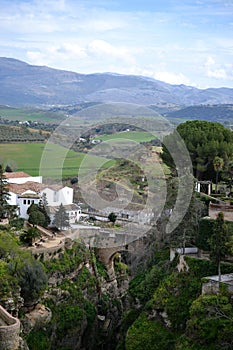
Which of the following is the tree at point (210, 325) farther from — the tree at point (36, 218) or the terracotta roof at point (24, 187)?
the terracotta roof at point (24, 187)

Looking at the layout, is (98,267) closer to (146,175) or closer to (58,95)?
(146,175)

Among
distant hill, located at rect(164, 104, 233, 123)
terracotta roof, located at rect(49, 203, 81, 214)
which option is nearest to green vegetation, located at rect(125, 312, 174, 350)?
terracotta roof, located at rect(49, 203, 81, 214)

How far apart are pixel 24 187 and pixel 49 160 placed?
11431mm

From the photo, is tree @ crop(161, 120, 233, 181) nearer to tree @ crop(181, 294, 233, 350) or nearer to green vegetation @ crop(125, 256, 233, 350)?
green vegetation @ crop(125, 256, 233, 350)

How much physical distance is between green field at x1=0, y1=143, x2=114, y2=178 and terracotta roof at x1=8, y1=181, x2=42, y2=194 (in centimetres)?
492

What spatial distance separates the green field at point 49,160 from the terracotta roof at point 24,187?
4925 millimetres

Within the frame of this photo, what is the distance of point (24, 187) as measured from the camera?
155ft

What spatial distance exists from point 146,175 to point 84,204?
639cm

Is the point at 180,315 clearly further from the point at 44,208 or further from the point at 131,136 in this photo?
the point at 131,136

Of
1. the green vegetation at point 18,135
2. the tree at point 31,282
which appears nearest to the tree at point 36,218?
the tree at point 31,282

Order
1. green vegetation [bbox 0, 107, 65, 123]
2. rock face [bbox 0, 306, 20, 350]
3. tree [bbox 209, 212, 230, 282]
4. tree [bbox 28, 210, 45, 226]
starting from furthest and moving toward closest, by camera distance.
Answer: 1. green vegetation [bbox 0, 107, 65, 123]
2. tree [bbox 28, 210, 45, 226]
3. tree [bbox 209, 212, 230, 282]
4. rock face [bbox 0, 306, 20, 350]

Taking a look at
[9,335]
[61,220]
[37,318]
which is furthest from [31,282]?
[61,220]

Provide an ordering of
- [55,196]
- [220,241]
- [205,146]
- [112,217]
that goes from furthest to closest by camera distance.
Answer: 1. [55,196]
2. [112,217]
3. [205,146]
4. [220,241]

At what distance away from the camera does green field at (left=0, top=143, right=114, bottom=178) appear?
55.9 m
